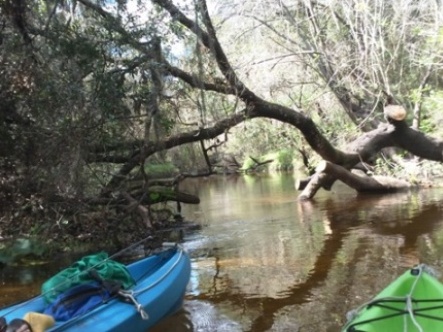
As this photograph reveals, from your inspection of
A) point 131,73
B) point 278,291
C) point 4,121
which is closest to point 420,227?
point 278,291

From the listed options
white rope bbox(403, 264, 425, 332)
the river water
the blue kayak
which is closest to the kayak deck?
white rope bbox(403, 264, 425, 332)

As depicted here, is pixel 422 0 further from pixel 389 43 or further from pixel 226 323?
pixel 226 323

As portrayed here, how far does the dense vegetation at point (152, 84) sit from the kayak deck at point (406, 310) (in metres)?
4.09

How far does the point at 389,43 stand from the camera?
12852mm

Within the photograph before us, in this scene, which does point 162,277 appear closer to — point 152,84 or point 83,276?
point 83,276

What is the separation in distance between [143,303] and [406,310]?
225cm

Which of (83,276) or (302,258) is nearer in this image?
(83,276)

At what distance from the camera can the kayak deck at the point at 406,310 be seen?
3.54 metres

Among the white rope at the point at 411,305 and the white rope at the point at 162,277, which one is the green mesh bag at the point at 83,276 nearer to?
the white rope at the point at 162,277

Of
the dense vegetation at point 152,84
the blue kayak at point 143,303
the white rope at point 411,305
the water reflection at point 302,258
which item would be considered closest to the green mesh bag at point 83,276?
the blue kayak at point 143,303

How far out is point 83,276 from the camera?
15.7ft

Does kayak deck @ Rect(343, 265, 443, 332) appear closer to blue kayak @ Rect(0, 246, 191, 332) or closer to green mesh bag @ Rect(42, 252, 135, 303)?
blue kayak @ Rect(0, 246, 191, 332)

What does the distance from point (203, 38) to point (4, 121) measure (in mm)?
3732

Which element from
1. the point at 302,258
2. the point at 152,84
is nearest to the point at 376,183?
the point at 302,258
